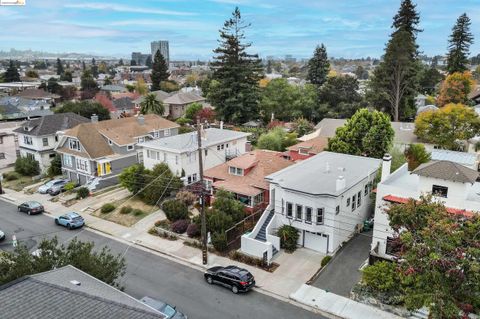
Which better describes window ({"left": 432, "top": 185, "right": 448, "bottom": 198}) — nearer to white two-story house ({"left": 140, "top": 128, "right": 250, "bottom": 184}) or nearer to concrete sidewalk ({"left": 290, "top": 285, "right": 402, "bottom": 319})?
concrete sidewalk ({"left": 290, "top": 285, "right": 402, "bottom": 319})

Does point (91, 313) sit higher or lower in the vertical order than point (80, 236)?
higher

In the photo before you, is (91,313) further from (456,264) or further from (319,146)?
(319,146)

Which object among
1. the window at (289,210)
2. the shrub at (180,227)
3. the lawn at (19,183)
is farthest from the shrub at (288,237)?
the lawn at (19,183)

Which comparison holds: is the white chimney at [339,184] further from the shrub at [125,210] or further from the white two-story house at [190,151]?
the shrub at [125,210]

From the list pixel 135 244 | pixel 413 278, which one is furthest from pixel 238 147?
pixel 413 278

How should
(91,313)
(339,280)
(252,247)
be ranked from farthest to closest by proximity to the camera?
(252,247)
(339,280)
(91,313)
